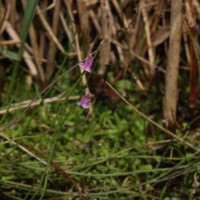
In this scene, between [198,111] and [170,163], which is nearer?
[170,163]

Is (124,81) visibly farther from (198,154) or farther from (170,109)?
(198,154)


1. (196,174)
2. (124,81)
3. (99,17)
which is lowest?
(196,174)

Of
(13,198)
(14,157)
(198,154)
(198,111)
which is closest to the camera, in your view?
(13,198)

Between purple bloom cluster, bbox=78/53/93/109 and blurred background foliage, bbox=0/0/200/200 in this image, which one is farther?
blurred background foliage, bbox=0/0/200/200

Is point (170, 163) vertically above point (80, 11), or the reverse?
point (80, 11)

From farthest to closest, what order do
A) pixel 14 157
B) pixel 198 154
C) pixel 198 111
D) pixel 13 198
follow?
pixel 198 111, pixel 14 157, pixel 198 154, pixel 13 198

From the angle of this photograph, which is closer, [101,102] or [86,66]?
→ [86,66]

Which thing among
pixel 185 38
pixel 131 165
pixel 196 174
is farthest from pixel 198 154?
pixel 185 38

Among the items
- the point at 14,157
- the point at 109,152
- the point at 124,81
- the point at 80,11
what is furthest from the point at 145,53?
the point at 14,157

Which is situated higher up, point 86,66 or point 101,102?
point 86,66

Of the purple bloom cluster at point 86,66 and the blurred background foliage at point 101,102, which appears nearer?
the purple bloom cluster at point 86,66
